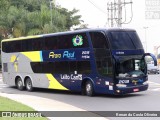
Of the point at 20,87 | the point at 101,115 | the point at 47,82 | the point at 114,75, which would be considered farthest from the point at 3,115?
the point at 20,87

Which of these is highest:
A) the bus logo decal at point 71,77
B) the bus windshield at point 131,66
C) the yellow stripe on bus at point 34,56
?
the yellow stripe on bus at point 34,56

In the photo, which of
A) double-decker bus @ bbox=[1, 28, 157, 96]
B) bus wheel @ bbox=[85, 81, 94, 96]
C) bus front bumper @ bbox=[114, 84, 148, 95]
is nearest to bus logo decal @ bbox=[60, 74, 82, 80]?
double-decker bus @ bbox=[1, 28, 157, 96]

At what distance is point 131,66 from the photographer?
20.5m

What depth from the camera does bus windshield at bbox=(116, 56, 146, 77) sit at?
65.7 feet

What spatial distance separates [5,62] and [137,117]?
662 inches

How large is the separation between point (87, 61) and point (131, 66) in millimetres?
2373

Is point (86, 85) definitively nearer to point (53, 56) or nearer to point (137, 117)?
point (53, 56)

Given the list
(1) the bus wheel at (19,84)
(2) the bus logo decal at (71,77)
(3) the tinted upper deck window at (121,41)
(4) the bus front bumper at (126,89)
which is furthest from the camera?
(1) the bus wheel at (19,84)

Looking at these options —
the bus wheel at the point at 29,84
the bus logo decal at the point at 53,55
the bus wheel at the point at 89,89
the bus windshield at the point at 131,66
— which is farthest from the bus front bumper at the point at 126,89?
the bus wheel at the point at 29,84

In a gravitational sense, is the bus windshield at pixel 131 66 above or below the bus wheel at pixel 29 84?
Result: above

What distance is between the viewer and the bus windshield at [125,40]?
20234 millimetres

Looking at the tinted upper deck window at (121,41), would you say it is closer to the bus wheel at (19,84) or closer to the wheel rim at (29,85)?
the wheel rim at (29,85)

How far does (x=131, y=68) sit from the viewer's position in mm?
20562

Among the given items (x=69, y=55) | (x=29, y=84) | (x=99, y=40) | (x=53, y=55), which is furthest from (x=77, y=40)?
(x=29, y=84)
